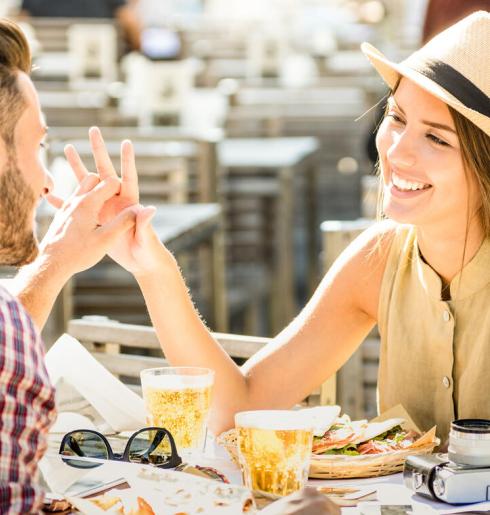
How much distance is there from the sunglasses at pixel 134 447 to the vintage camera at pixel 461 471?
1.06 ft

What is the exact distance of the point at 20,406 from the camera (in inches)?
49.1

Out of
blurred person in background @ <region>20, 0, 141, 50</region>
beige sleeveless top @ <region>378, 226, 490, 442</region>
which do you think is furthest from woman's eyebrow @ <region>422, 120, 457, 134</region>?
blurred person in background @ <region>20, 0, 141, 50</region>

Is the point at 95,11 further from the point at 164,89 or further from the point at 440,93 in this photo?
the point at 440,93

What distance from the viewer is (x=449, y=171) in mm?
1835

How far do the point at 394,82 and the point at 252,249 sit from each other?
391cm

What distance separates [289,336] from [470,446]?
0.68m

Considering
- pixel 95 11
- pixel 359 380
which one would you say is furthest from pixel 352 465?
pixel 95 11

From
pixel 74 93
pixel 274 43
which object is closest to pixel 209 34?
pixel 274 43

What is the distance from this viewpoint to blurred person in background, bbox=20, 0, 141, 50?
9438 millimetres

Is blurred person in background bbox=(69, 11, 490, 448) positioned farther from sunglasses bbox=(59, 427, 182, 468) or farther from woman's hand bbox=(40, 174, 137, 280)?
sunglasses bbox=(59, 427, 182, 468)

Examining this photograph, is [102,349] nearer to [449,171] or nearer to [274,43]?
[449,171]

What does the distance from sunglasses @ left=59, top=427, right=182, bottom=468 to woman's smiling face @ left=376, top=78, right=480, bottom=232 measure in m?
0.56

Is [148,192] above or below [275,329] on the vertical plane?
above

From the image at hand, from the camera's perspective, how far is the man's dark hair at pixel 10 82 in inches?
59.3
